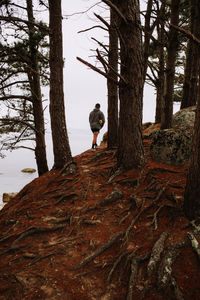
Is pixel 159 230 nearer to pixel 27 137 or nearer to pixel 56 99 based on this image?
pixel 56 99

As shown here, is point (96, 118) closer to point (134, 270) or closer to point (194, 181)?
point (194, 181)

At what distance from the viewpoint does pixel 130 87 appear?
5.36 m

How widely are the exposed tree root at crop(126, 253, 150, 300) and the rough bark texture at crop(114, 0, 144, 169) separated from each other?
114 inches

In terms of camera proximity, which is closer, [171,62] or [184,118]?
[171,62]

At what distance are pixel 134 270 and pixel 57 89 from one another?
5868mm

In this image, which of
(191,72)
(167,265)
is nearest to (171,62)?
(191,72)

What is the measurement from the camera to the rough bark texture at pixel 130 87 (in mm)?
5156

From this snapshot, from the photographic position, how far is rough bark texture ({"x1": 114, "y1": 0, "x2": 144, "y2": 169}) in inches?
203

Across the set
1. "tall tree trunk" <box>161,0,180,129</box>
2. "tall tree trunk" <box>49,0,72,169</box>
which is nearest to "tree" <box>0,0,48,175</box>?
"tall tree trunk" <box>49,0,72,169</box>

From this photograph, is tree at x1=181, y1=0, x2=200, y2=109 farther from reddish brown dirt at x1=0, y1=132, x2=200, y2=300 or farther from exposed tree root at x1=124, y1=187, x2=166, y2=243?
exposed tree root at x1=124, y1=187, x2=166, y2=243

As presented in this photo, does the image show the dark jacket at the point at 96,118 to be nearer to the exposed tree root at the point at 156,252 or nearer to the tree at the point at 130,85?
the tree at the point at 130,85

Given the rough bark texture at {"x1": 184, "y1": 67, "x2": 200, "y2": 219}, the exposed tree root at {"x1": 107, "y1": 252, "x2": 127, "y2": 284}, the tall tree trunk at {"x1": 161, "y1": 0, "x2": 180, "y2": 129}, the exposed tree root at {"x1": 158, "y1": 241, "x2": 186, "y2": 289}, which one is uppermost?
the tall tree trunk at {"x1": 161, "y1": 0, "x2": 180, "y2": 129}

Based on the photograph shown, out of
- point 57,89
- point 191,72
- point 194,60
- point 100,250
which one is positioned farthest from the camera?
point 191,72

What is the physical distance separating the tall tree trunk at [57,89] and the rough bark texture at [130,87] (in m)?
2.31
